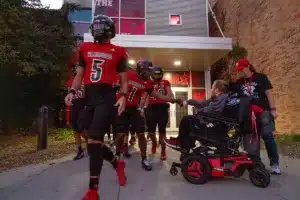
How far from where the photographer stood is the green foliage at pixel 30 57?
383 inches

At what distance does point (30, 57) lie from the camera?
11.2 m

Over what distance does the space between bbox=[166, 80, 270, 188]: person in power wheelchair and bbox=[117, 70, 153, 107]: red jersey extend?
835 mm

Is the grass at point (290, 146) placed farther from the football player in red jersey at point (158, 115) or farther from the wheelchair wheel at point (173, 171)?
the wheelchair wheel at point (173, 171)

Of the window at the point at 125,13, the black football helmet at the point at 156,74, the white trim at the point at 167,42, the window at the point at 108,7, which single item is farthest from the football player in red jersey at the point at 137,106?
the window at the point at 108,7

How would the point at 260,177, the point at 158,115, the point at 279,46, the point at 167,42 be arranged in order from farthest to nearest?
the point at 167,42 → the point at 279,46 → the point at 158,115 → the point at 260,177

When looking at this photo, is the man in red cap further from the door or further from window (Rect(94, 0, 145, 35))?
window (Rect(94, 0, 145, 35))

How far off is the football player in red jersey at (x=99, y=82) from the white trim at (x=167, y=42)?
7.80 metres

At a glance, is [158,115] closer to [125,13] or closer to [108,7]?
[125,13]

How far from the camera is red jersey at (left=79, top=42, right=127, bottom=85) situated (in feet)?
10.4

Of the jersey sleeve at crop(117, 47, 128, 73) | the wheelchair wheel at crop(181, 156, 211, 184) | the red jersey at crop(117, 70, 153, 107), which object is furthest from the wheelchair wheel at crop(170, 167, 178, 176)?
the jersey sleeve at crop(117, 47, 128, 73)

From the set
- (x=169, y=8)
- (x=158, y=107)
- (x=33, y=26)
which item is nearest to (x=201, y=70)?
(x=169, y=8)

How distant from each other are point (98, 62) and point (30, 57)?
905 centimetres

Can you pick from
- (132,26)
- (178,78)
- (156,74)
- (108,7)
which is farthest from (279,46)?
(108,7)

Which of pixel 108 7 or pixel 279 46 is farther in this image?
pixel 108 7
